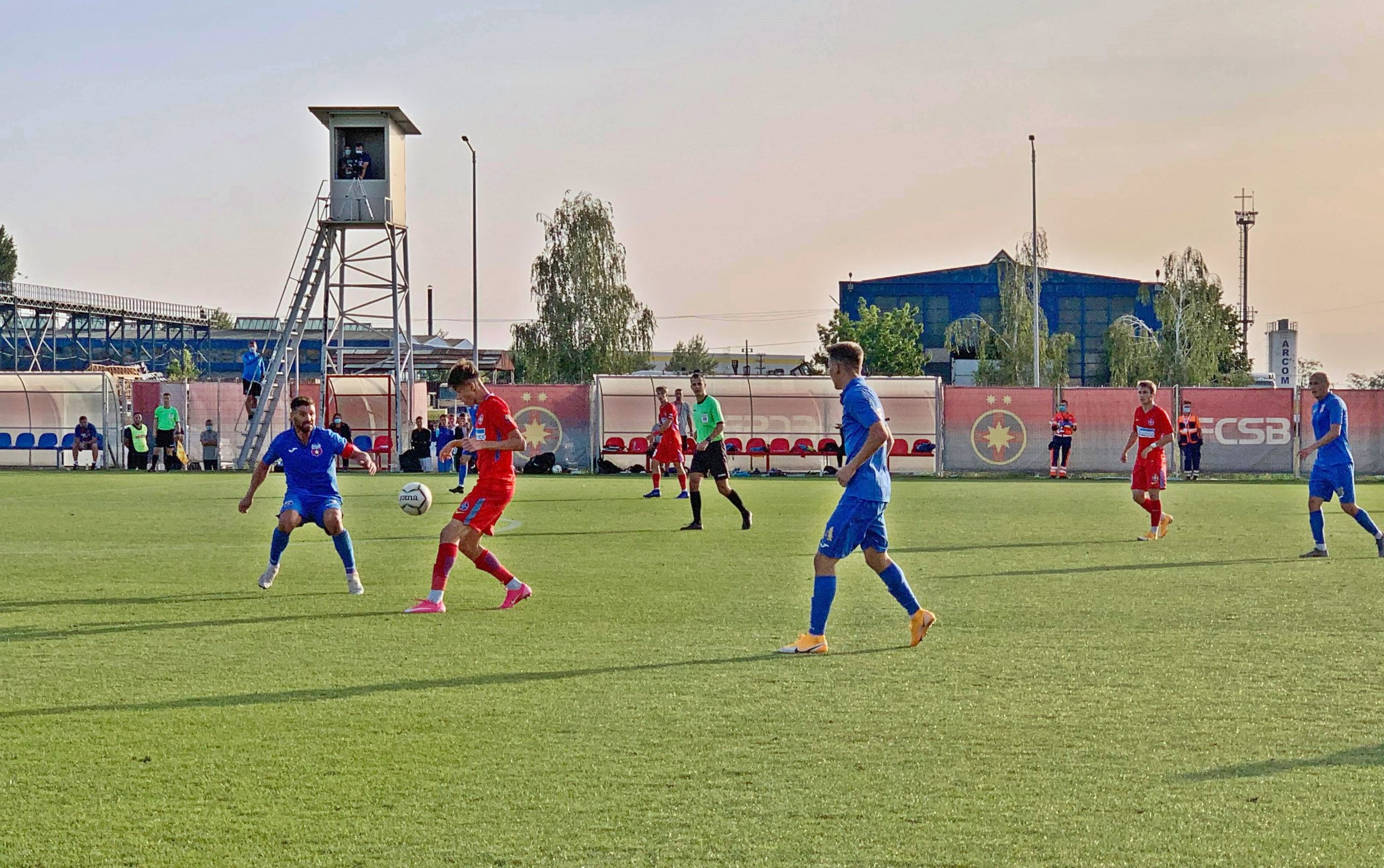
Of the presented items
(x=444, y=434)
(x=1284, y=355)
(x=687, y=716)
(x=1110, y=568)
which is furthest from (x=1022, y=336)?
(x=687, y=716)

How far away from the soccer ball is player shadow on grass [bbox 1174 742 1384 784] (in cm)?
844

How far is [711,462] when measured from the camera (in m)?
19.5

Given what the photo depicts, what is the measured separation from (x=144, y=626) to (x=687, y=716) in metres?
4.87

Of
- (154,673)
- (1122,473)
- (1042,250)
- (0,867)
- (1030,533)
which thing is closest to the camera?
(0,867)

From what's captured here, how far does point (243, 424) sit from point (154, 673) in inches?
1415

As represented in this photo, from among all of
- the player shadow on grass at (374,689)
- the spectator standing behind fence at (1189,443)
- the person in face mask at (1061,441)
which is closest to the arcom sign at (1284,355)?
the spectator standing behind fence at (1189,443)

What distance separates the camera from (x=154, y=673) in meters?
8.39

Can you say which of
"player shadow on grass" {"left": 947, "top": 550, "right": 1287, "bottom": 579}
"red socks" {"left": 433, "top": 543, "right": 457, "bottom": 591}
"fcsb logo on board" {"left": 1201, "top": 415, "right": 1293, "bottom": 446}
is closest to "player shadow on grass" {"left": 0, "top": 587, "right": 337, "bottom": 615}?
"red socks" {"left": 433, "top": 543, "right": 457, "bottom": 591}

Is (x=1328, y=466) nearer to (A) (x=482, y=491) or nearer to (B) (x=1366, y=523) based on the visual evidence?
(B) (x=1366, y=523)

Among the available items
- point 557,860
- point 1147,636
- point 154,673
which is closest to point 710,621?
point 1147,636

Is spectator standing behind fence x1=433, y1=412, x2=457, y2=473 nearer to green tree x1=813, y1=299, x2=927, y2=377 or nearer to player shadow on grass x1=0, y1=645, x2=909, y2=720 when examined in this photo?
player shadow on grass x1=0, y1=645, x2=909, y2=720

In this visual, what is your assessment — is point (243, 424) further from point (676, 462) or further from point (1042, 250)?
point (1042, 250)

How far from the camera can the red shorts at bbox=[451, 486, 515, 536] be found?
426 inches

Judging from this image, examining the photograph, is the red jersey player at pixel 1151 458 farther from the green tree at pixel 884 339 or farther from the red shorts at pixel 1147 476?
the green tree at pixel 884 339
